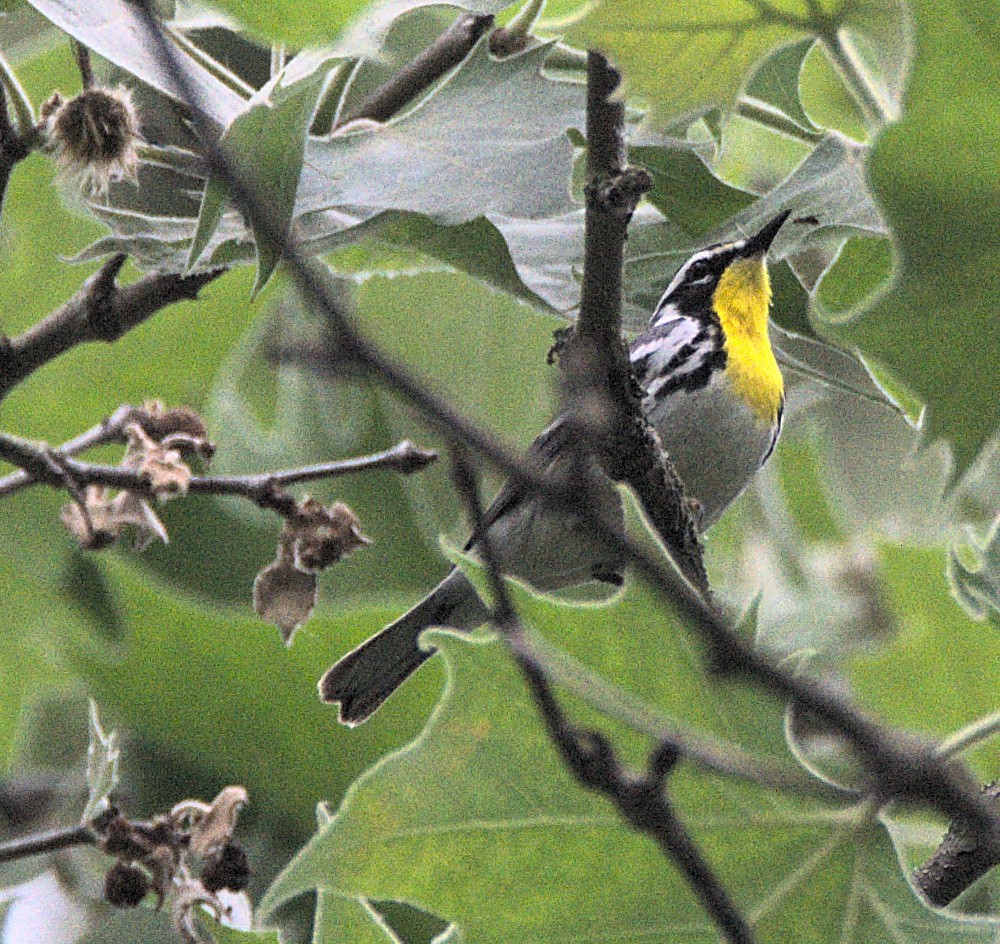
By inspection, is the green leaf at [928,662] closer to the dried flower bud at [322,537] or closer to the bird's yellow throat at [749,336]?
the bird's yellow throat at [749,336]

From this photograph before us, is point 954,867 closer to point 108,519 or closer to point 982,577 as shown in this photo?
point 982,577

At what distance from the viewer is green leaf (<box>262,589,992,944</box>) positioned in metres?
1.38

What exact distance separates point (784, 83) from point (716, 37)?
1.21 ft

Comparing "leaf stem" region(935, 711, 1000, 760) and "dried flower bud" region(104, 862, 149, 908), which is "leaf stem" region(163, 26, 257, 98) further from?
"leaf stem" region(935, 711, 1000, 760)

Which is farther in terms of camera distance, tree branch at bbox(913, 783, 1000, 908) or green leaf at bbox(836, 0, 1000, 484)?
tree branch at bbox(913, 783, 1000, 908)

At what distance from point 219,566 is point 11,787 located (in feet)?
1.68

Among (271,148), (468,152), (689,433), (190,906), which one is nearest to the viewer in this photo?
(271,148)

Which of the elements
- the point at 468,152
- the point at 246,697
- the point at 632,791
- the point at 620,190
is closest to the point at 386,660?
the point at 246,697

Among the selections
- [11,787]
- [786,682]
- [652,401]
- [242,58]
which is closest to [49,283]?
[242,58]

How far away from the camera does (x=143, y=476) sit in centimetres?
181

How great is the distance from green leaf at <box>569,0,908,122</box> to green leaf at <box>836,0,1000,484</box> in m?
0.13

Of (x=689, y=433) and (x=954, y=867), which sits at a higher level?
(x=954, y=867)

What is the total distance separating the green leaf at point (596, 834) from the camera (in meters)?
1.38

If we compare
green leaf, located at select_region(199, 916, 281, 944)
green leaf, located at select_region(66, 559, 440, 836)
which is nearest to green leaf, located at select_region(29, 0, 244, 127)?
green leaf, located at select_region(199, 916, 281, 944)
